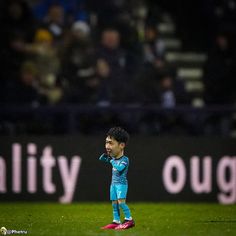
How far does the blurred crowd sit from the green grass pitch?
2.17 metres

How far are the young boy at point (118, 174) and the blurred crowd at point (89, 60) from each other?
5.02 m

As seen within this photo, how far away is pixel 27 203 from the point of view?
13180 millimetres

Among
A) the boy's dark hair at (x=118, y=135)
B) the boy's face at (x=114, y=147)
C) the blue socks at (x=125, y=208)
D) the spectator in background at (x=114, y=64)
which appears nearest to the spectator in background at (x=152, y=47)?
the spectator in background at (x=114, y=64)

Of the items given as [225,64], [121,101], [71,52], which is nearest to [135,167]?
[121,101]

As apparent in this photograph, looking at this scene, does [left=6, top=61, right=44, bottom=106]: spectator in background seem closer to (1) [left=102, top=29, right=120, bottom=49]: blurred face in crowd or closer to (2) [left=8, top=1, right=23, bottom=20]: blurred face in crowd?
(2) [left=8, top=1, right=23, bottom=20]: blurred face in crowd

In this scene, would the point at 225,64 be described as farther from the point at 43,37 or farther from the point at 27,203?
the point at 27,203

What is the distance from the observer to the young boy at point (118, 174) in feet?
29.6

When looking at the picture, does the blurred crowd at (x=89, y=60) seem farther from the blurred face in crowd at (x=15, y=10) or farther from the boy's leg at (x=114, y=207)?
the boy's leg at (x=114, y=207)

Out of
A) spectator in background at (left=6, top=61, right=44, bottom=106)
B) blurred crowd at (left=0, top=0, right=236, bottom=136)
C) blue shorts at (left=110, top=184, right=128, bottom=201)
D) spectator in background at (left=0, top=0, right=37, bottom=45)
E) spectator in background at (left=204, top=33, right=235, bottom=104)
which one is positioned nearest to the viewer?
blue shorts at (left=110, top=184, right=128, bottom=201)

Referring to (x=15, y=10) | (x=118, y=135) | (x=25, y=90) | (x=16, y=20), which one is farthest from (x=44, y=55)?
(x=118, y=135)

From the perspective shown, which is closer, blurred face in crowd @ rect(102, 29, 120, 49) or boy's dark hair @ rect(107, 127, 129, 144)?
boy's dark hair @ rect(107, 127, 129, 144)

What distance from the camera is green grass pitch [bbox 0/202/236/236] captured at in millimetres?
9242

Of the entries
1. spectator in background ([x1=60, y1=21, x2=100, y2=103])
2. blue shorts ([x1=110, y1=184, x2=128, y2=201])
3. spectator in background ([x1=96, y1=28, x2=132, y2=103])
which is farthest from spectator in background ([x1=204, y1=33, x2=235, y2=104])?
blue shorts ([x1=110, y1=184, x2=128, y2=201])

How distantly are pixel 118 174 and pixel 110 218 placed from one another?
73.7 inches
